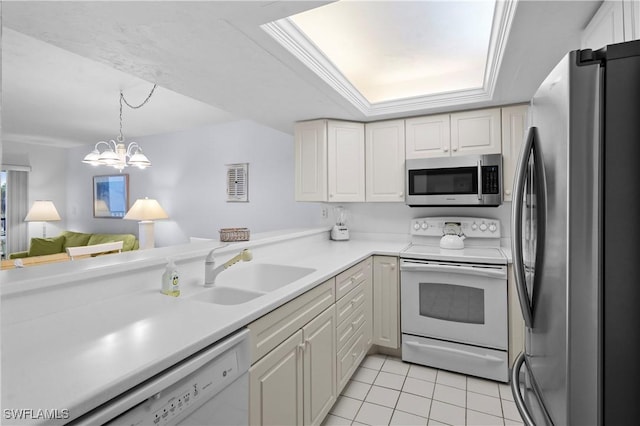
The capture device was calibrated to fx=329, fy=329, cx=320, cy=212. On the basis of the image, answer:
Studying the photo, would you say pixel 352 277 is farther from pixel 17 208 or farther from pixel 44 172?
pixel 44 172

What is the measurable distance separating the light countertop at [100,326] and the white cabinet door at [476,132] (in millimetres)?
1776

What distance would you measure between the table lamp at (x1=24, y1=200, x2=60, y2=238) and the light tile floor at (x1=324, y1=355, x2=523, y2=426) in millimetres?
5965

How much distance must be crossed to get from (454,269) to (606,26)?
162cm

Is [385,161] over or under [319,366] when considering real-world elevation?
over

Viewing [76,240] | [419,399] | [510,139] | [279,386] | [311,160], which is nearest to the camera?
[279,386]

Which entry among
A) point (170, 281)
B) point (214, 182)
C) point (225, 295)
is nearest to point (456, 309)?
point (225, 295)

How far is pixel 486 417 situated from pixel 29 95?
4.92 meters

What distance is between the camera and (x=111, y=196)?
561 cm

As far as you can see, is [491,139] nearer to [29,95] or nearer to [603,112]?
[603,112]

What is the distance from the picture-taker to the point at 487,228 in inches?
113

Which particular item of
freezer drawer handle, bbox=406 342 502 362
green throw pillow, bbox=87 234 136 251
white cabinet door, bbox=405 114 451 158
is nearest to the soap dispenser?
freezer drawer handle, bbox=406 342 502 362

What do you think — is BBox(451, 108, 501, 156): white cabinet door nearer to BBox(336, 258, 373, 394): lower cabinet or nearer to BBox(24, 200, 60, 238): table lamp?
BBox(336, 258, 373, 394): lower cabinet

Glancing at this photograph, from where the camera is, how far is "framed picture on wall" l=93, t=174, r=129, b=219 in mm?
5445

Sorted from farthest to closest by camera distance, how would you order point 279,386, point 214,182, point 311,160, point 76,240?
point 76,240
point 214,182
point 311,160
point 279,386
